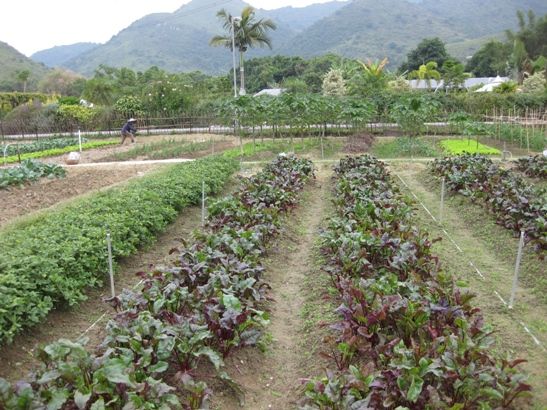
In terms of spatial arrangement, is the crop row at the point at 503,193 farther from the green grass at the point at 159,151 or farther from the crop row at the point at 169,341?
the green grass at the point at 159,151

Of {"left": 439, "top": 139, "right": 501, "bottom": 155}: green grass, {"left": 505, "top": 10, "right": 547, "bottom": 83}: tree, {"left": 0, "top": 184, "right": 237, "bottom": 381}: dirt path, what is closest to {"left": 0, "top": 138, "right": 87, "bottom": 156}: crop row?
{"left": 439, "top": 139, "right": 501, "bottom": 155}: green grass

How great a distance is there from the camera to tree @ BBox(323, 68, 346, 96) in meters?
40.2

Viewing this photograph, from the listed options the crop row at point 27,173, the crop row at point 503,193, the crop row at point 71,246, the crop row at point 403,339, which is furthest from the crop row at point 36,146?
the crop row at point 403,339

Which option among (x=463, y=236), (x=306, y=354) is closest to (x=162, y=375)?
(x=306, y=354)

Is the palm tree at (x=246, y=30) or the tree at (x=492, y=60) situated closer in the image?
the palm tree at (x=246, y=30)

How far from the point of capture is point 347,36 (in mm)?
113062

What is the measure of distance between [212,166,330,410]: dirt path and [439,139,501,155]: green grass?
1237 centimetres

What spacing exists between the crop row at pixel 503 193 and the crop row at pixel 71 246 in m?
5.90

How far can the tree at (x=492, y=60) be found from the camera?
63200 mm

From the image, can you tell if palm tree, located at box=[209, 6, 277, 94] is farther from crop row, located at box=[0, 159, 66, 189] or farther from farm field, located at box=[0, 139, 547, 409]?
farm field, located at box=[0, 139, 547, 409]

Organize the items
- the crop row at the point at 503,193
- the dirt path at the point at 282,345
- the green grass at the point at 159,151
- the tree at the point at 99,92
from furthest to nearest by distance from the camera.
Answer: the tree at the point at 99,92 → the green grass at the point at 159,151 → the crop row at the point at 503,193 → the dirt path at the point at 282,345

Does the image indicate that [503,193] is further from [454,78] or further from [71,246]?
[454,78]

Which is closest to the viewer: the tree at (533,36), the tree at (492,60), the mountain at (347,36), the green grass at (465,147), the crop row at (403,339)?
the crop row at (403,339)

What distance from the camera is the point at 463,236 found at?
370 inches
